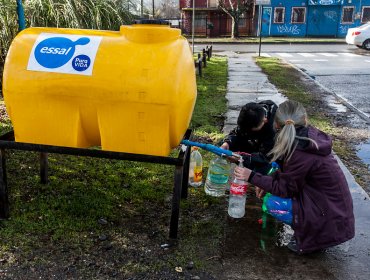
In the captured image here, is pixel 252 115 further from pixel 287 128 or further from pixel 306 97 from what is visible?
pixel 306 97

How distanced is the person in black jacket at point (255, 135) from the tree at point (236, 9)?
96.7 ft

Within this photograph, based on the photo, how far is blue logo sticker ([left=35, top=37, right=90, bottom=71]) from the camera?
116 inches

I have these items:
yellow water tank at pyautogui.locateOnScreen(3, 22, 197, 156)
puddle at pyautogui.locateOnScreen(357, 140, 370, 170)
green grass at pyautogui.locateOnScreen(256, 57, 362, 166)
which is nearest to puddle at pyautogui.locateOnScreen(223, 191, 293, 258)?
yellow water tank at pyautogui.locateOnScreen(3, 22, 197, 156)

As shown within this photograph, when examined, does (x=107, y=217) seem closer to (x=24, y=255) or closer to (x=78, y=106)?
(x=24, y=255)

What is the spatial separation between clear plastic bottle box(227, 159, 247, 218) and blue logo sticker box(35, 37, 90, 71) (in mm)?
1801

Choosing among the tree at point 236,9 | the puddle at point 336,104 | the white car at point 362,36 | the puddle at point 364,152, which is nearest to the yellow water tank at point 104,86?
the puddle at point 364,152

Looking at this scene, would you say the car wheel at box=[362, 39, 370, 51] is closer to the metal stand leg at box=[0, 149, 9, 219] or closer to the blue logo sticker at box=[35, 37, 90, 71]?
the blue logo sticker at box=[35, 37, 90, 71]

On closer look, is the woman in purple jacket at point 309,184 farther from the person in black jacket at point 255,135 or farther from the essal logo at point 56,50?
the essal logo at point 56,50

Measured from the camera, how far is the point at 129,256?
3.03 meters

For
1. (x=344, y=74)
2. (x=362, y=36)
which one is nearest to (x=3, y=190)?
(x=344, y=74)

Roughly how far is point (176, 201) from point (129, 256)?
54 centimetres

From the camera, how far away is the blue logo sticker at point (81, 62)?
2930 millimetres

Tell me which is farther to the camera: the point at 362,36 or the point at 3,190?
the point at 362,36

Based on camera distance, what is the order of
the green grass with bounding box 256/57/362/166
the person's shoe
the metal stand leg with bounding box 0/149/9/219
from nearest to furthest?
the person's shoe
the metal stand leg with bounding box 0/149/9/219
the green grass with bounding box 256/57/362/166
